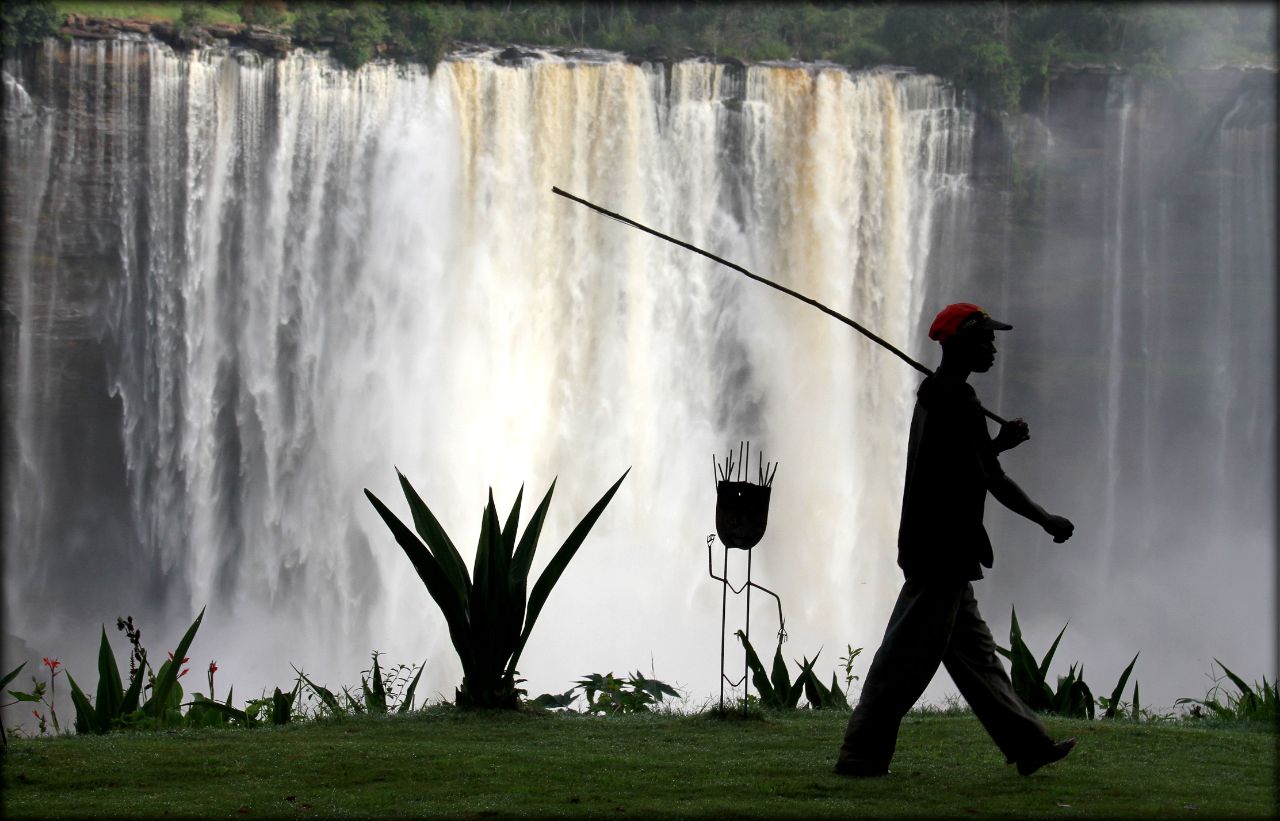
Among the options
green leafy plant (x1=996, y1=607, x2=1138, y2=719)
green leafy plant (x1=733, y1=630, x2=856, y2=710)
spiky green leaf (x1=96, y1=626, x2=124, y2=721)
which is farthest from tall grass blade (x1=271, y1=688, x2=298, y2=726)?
green leafy plant (x1=996, y1=607, x2=1138, y2=719)

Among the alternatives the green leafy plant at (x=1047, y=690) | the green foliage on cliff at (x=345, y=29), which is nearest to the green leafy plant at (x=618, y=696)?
the green leafy plant at (x=1047, y=690)

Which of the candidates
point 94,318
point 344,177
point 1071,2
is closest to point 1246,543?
point 1071,2

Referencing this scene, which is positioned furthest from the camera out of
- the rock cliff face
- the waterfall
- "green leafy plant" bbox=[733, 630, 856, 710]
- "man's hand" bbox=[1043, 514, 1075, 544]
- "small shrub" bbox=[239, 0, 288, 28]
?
"small shrub" bbox=[239, 0, 288, 28]

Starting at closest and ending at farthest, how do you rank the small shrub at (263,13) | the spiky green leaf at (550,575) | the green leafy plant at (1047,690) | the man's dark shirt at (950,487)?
the man's dark shirt at (950,487), the spiky green leaf at (550,575), the green leafy plant at (1047,690), the small shrub at (263,13)

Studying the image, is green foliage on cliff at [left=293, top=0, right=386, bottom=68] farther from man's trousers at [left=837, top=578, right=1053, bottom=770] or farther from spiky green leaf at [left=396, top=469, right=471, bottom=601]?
man's trousers at [left=837, top=578, right=1053, bottom=770]

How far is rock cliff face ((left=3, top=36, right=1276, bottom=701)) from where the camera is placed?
2038 centimetres

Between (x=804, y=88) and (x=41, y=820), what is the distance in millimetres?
19100

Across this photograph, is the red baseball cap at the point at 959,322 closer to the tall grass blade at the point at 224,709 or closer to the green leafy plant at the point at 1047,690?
the green leafy plant at the point at 1047,690

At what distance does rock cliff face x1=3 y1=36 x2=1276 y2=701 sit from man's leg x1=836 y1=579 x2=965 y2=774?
48.6ft

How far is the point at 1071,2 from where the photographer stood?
25969mm

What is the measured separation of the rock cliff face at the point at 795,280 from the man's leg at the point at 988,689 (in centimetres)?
1487

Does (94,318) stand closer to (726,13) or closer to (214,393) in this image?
(214,393)

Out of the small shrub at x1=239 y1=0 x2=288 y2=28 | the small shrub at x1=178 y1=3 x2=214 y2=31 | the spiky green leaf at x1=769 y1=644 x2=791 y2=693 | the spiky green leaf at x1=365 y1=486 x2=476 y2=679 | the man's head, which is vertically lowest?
the spiky green leaf at x1=769 y1=644 x2=791 y2=693

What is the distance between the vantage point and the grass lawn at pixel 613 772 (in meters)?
4.43
